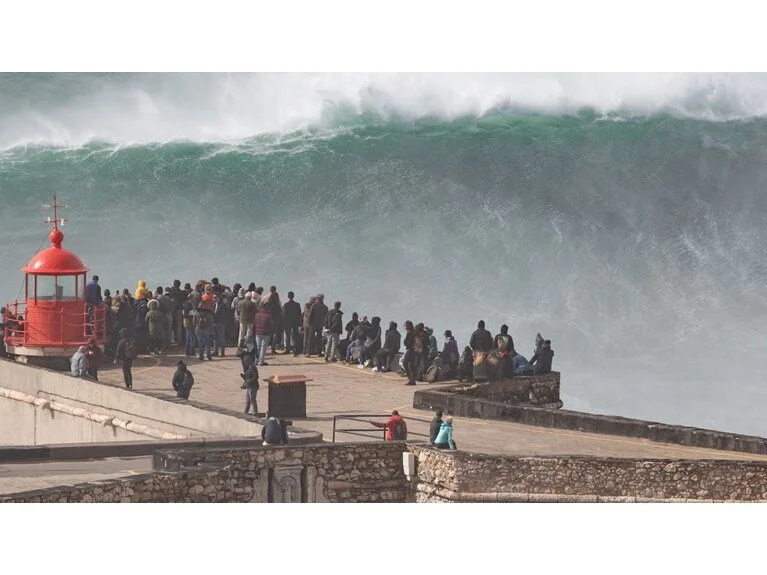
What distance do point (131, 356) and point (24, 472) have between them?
20.9 ft

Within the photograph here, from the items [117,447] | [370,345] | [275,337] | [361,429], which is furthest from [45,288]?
[361,429]

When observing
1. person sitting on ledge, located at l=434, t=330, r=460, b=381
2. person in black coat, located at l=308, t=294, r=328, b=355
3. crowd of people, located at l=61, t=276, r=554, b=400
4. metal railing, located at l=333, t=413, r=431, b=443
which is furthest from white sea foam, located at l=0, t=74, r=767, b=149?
metal railing, located at l=333, t=413, r=431, b=443

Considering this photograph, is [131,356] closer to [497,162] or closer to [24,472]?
[24,472]

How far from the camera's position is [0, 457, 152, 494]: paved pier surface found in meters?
26.7

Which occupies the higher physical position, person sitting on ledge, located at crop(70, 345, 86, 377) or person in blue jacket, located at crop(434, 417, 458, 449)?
person sitting on ledge, located at crop(70, 345, 86, 377)

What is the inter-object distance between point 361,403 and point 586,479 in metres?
6.04

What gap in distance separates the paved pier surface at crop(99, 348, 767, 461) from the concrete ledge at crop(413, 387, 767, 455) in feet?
0.44

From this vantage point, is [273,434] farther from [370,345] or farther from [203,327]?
[203,327]

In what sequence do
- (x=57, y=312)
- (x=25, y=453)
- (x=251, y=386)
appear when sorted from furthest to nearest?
(x=57, y=312) < (x=251, y=386) < (x=25, y=453)

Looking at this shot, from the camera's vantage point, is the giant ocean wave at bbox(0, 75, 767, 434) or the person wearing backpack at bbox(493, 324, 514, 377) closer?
the person wearing backpack at bbox(493, 324, 514, 377)

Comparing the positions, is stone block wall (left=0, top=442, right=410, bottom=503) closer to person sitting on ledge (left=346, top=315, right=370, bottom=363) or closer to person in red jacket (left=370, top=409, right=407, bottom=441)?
person in red jacket (left=370, top=409, right=407, bottom=441)

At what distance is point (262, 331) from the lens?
1419 inches

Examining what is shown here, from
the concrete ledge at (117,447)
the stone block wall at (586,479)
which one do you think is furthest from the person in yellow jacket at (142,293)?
the stone block wall at (586,479)

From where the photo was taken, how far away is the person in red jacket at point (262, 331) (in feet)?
118
